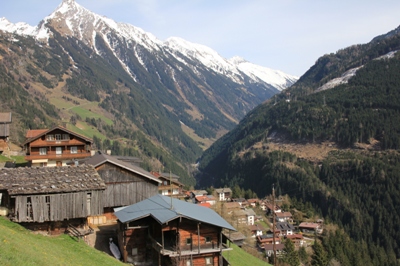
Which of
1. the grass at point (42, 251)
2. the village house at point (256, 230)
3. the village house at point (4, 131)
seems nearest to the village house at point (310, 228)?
the village house at point (256, 230)

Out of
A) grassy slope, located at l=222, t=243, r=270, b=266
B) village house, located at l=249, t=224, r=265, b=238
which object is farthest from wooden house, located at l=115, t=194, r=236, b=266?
village house, located at l=249, t=224, r=265, b=238

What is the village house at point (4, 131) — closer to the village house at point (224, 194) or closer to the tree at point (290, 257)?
the tree at point (290, 257)

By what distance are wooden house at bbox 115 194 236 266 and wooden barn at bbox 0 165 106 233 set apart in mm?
3889

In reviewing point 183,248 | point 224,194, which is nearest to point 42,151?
point 183,248

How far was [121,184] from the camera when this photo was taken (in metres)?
45.8

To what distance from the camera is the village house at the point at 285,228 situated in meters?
108

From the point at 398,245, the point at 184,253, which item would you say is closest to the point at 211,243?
the point at 184,253

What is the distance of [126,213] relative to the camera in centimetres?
3647

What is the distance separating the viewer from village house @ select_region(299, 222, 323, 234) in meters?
114

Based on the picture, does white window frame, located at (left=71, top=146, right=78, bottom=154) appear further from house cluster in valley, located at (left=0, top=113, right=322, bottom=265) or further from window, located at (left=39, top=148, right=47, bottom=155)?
house cluster in valley, located at (left=0, top=113, right=322, bottom=265)

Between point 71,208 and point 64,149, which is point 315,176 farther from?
point 71,208

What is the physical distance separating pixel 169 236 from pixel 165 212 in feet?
10.4

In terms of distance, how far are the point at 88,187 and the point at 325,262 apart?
2531 inches

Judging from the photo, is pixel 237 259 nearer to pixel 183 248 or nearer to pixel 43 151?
pixel 183 248
